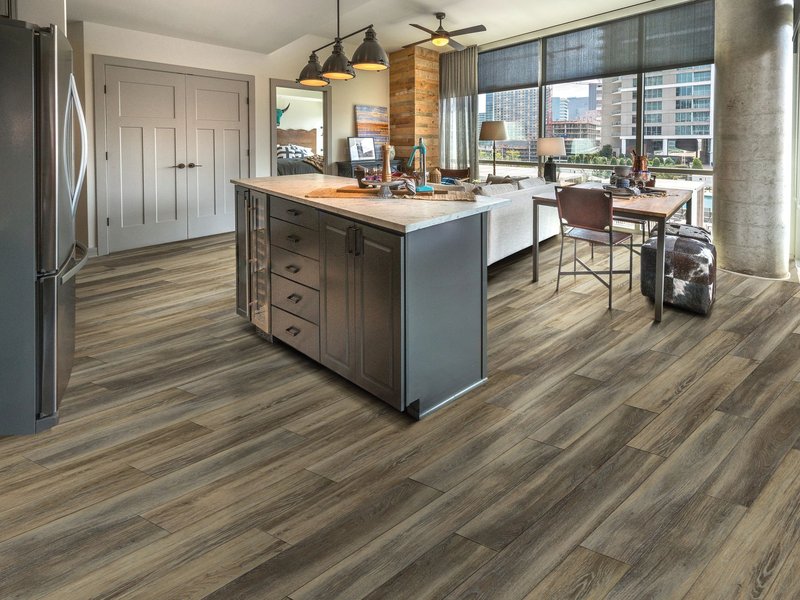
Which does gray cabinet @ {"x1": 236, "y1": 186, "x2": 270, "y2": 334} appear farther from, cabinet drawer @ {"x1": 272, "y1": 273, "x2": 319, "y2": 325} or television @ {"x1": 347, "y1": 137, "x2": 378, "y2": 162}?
television @ {"x1": 347, "y1": 137, "x2": 378, "y2": 162}

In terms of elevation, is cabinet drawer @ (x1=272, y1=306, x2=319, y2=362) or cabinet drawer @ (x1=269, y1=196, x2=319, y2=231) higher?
cabinet drawer @ (x1=269, y1=196, x2=319, y2=231)

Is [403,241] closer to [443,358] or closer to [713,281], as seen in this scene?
[443,358]

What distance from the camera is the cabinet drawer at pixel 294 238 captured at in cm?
304

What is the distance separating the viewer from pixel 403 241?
7.89ft

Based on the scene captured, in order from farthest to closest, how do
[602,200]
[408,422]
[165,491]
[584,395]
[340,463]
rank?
[602,200]
[584,395]
[408,422]
[340,463]
[165,491]

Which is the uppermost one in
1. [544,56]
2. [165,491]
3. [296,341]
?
[544,56]

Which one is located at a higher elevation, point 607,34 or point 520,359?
point 607,34

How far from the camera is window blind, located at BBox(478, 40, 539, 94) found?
845cm

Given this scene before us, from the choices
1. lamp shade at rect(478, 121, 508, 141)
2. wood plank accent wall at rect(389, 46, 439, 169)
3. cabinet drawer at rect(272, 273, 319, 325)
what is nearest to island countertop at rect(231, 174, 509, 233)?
cabinet drawer at rect(272, 273, 319, 325)

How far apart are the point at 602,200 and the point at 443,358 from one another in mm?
2001

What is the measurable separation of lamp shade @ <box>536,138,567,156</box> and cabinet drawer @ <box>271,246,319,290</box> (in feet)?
16.3

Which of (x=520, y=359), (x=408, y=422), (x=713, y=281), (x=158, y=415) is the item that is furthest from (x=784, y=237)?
(x=158, y=415)

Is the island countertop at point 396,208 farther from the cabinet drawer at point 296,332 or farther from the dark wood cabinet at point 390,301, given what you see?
the cabinet drawer at point 296,332

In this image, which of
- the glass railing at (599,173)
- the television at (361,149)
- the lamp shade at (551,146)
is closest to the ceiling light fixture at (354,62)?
the glass railing at (599,173)
